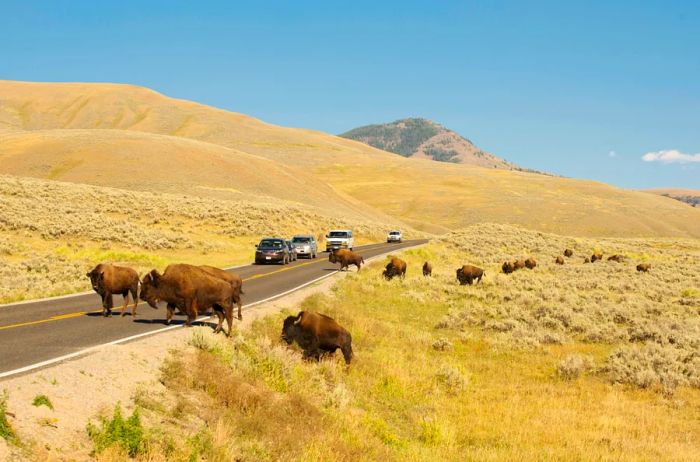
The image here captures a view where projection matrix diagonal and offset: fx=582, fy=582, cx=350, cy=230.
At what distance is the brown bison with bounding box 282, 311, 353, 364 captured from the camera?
13.2 metres

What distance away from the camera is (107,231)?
44375 mm

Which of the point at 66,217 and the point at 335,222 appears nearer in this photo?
the point at 66,217

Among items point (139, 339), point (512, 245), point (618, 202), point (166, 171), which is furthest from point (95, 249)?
point (618, 202)

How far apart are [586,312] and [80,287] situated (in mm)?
20034

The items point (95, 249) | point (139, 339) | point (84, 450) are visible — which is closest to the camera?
point (84, 450)

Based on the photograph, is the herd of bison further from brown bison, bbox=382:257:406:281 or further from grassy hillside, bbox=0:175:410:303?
brown bison, bbox=382:257:406:281

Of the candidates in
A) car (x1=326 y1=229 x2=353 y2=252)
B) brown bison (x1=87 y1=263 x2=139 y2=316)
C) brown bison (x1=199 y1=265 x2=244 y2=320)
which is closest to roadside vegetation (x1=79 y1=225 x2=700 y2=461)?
brown bison (x1=199 y1=265 x2=244 y2=320)

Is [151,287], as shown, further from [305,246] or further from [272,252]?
[305,246]

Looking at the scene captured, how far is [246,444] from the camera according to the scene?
25.9 ft

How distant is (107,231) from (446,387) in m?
37.0

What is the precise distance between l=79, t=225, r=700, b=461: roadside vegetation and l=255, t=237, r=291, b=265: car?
13362 mm

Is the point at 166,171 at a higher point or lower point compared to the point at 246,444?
higher

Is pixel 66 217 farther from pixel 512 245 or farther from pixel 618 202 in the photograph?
pixel 618 202

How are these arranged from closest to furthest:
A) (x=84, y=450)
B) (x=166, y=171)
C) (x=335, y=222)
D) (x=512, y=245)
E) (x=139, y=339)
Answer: (x=84, y=450) → (x=139, y=339) → (x=512, y=245) → (x=335, y=222) → (x=166, y=171)
